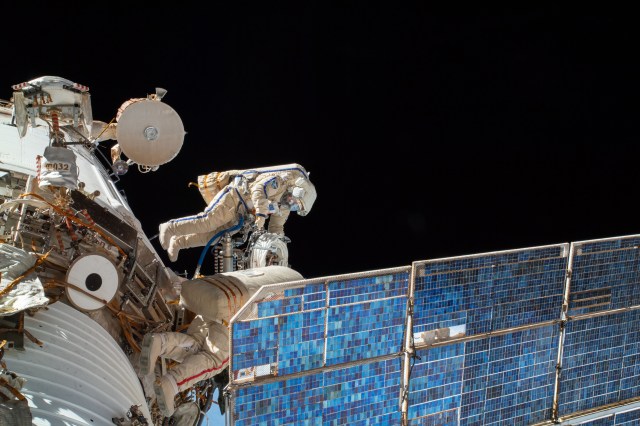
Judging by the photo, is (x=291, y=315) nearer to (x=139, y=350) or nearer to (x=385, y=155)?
(x=139, y=350)

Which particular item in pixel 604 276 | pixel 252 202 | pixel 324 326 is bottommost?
pixel 324 326

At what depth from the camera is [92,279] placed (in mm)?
3900

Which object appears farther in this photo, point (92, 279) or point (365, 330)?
point (365, 330)

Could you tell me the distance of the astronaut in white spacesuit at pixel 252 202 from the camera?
631 centimetres

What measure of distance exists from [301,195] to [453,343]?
2.23m

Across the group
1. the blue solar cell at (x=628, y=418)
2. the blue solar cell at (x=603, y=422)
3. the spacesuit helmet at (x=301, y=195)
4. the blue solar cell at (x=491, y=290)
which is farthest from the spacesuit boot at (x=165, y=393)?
the blue solar cell at (x=628, y=418)

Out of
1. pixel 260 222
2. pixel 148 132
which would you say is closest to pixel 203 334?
pixel 148 132

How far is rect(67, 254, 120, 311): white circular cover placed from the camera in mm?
3816

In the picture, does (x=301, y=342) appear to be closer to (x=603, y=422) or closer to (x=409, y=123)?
(x=603, y=422)

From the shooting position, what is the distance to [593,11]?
37.7 ft

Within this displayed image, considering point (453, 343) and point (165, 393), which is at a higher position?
point (453, 343)

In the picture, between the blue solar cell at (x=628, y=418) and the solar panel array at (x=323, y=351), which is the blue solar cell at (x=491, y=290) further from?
the blue solar cell at (x=628, y=418)

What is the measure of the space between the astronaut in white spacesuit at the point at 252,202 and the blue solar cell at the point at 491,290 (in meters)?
2.07

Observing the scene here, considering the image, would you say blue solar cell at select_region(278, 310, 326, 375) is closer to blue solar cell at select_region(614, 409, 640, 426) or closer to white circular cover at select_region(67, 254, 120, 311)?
white circular cover at select_region(67, 254, 120, 311)
